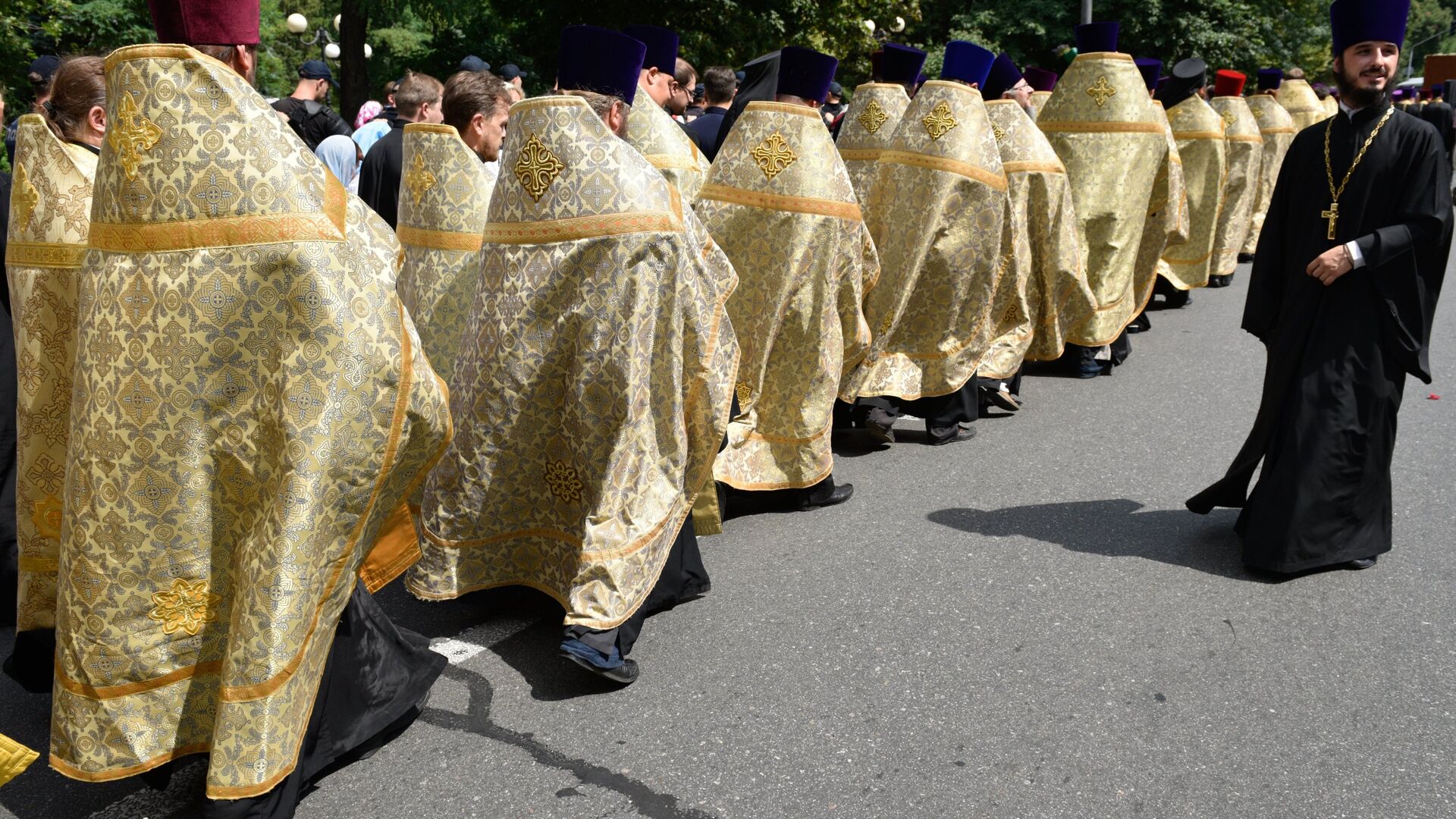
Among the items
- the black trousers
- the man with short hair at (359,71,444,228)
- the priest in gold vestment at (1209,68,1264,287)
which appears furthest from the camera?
the priest in gold vestment at (1209,68,1264,287)

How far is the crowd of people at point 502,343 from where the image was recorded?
8.84ft

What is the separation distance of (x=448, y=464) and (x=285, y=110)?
493 centimetres

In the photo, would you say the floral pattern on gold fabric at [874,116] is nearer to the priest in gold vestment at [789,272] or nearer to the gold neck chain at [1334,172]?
the priest in gold vestment at [789,272]

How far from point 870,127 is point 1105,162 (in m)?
2.10

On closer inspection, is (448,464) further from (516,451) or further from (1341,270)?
(1341,270)

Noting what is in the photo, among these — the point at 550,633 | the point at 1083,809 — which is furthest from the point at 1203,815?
the point at 550,633

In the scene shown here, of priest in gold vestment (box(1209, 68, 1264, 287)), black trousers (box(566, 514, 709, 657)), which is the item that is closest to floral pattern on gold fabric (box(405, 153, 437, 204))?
black trousers (box(566, 514, 709, 657))

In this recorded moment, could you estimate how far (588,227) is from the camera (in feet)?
→ 12.0

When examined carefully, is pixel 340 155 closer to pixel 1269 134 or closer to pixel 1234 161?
pixel 1234 161

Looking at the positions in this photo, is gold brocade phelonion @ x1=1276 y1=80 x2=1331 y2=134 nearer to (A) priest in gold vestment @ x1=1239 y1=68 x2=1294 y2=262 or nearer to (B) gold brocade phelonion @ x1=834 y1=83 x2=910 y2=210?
(A) priest in gold vestment @ x1=1239 y1=68 x2=1294 y2=262

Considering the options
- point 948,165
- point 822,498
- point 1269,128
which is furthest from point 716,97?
point 1269,128

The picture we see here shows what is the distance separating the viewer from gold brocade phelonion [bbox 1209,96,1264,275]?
1152 cm

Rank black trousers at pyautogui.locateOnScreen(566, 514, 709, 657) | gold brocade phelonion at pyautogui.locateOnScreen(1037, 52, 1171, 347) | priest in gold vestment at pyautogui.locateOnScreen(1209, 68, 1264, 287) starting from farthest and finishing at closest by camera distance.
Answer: priest in gold vestment at pyautogui.locateOnScreen(1209, 68, 1264, 287) < gold brocade phelonion at pyautogui.locateOnScreen(1037, 52, 1171, 347) < black trousers at pyautogui.locateOnScreen(566, 514, 709, 657)

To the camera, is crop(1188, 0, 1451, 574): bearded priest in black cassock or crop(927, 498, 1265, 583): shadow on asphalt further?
crop(927, 498, 1265, 583): shadow on asphalt
